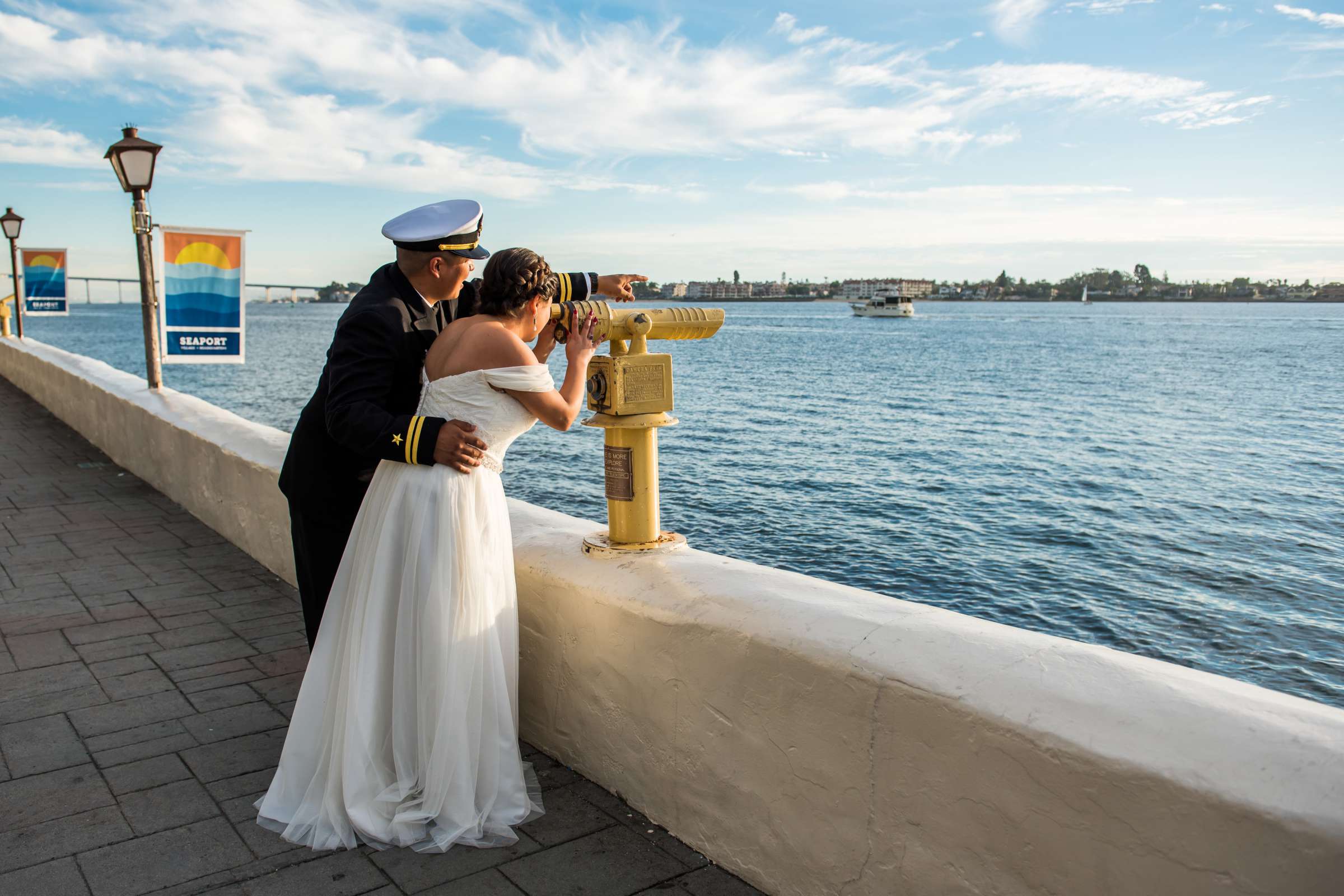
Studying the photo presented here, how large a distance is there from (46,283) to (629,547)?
856 inches

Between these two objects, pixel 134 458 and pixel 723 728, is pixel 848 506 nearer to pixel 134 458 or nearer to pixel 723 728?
pixel 134 458

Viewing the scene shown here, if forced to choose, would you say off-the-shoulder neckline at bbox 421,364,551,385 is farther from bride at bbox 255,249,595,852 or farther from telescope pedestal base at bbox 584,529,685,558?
telescope pedestal base at bbox 584,529,685,558

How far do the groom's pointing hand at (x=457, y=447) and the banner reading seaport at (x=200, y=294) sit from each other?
25.5ft

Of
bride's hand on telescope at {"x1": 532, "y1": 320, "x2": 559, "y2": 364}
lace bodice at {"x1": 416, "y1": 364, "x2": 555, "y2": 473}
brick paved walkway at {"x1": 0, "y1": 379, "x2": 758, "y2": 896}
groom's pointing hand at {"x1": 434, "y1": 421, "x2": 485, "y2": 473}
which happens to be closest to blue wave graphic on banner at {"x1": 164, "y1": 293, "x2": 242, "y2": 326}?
brick paved walkway at {"x1": 0, "y1": 379, "x2": 758, "y2": 896}

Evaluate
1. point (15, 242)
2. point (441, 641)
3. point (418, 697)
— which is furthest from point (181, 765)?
point (15, 242)

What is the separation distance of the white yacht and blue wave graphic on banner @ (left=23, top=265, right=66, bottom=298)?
418ft

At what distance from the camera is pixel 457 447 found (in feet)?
8.87

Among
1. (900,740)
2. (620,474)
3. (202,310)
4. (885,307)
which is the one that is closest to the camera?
(900,740)

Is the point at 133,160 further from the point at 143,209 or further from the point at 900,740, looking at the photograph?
the point at 900,740

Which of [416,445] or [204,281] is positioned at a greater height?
[204,281]

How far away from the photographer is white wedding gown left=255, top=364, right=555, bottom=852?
2686 millimetres

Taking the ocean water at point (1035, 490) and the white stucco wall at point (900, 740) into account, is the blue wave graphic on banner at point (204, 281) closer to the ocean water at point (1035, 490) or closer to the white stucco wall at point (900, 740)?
the white stucco wall at point (900, 740)

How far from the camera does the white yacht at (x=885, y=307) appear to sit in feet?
454

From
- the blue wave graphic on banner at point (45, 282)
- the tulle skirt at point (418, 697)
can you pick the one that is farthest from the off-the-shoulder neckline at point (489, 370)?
the blue wave graphic on banner at point (45, 282)
